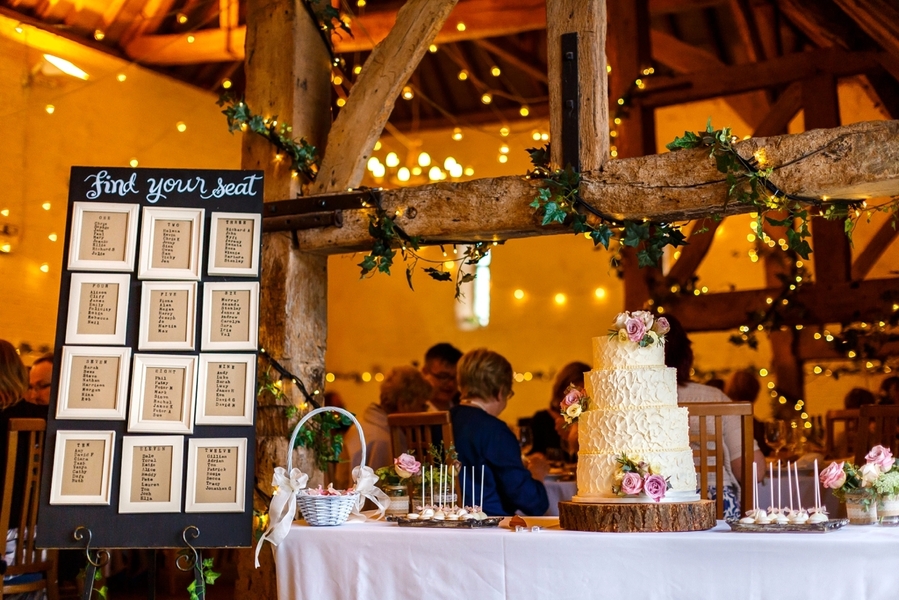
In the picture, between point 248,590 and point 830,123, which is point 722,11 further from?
point 248,590

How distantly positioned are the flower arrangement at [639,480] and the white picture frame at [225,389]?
51.2 inches

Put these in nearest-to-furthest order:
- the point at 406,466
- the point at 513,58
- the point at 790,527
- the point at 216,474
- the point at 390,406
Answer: the point at 790,527 < the point at 216,474 < the point at 406,466 < the point at 390,406 < the point at 513,58

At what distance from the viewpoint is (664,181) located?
378 cm

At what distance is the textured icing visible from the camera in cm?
302

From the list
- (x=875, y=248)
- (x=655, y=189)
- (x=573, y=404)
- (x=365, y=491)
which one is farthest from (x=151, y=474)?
(x=875, y=248)

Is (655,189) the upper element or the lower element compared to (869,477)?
upper

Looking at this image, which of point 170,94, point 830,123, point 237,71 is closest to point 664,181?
point 830,123

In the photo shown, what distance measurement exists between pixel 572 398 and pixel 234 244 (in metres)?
1.37

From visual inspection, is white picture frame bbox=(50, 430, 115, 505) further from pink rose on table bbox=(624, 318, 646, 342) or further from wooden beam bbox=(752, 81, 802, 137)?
wooden beam bbox=(752, 81, 802, 137)

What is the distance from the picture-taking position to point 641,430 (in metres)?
3.03

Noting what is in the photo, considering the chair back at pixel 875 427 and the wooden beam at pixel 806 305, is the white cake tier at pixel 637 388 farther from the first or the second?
the wooden beam at pixel 806 305

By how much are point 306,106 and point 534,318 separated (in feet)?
21.6

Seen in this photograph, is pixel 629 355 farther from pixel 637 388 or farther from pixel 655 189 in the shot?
pixel 655 189

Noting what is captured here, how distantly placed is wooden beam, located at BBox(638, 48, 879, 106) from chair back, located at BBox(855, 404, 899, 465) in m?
3.91
